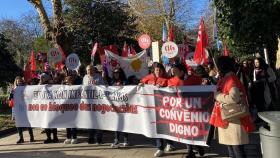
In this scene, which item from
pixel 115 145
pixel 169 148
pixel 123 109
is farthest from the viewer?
pixel 115 145

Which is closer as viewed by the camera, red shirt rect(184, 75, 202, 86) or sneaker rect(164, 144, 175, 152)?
red shirt rect(184, 75, 202, 86)

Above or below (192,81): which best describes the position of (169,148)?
below

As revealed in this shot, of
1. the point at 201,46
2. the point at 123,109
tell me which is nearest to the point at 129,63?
the point at 201,46

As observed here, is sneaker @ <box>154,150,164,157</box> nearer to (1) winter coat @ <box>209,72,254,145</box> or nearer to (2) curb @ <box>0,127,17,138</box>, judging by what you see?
(1) winter coat @ <box>209,72,254,145</box>

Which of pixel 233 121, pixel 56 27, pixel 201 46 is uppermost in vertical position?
pixel 56 27

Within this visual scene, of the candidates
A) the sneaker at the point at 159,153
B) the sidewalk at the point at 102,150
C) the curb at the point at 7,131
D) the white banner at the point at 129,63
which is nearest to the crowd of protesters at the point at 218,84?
the sneaker at the point at 159,153

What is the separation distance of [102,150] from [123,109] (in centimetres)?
95

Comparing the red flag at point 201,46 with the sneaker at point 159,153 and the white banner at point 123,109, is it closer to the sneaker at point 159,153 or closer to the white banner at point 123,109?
the white banner at point 123,109

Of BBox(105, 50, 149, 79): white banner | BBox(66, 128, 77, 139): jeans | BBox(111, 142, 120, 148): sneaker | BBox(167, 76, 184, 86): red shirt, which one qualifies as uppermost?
BBox(105, 50, 149, 79): white banner

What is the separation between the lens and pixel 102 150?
35.3 ft

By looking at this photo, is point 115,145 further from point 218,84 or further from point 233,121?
point 233,121

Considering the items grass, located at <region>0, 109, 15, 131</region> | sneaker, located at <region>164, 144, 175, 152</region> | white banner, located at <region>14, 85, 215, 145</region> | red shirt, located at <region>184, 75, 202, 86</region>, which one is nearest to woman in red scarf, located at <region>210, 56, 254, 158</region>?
white banner, located at <region>14, 85, 215, 145</region>

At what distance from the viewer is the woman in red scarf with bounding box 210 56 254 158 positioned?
281 inches

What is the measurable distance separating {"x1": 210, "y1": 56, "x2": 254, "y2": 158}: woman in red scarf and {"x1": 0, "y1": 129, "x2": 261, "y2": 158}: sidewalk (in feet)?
7.92
